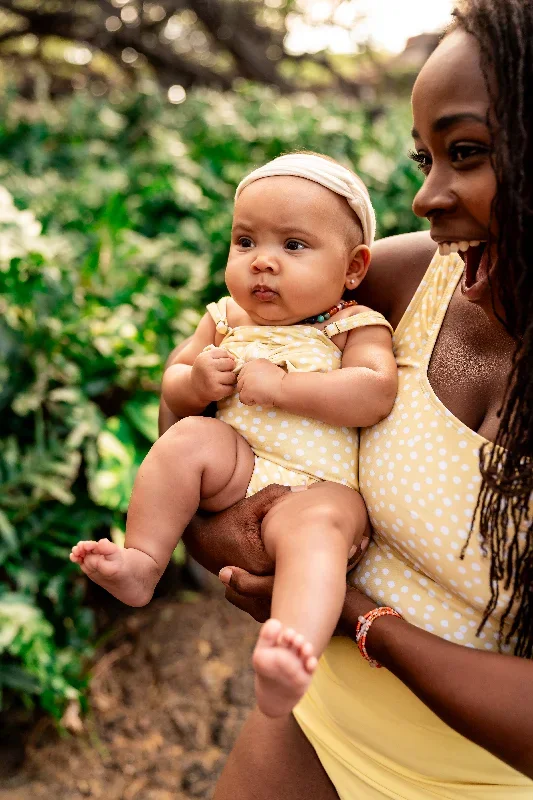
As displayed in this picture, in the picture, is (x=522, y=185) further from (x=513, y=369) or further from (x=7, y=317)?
(x=7, y=317)

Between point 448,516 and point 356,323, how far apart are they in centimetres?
50

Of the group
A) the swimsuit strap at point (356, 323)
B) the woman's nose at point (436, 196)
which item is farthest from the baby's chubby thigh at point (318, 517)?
the woman's nose at point (436, 196)

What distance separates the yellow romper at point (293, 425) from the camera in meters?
1.84

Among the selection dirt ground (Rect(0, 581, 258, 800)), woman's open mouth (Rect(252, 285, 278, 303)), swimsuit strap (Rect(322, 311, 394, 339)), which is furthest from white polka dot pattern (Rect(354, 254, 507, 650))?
dirt ground (Rect(0, 581, 258, 800))

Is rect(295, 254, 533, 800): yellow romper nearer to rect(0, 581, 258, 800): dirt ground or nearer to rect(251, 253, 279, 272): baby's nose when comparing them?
rect(251, 253, 279, 272): baby's nose

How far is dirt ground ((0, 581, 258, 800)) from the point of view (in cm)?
330

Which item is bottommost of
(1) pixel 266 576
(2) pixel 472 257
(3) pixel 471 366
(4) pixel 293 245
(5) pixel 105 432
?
(5) pixel 105 432

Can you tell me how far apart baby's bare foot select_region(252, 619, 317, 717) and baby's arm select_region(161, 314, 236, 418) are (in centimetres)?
64

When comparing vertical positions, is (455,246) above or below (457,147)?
below

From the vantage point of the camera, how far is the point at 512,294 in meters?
1.50

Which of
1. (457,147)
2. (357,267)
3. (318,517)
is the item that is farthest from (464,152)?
(318,517)

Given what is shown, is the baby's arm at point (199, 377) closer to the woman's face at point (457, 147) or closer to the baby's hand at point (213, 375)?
the baby's hand at point (213, 375)

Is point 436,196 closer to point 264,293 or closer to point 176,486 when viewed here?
point 264,293

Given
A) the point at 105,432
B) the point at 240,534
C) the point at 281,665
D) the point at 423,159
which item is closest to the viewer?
the point at 281,665
